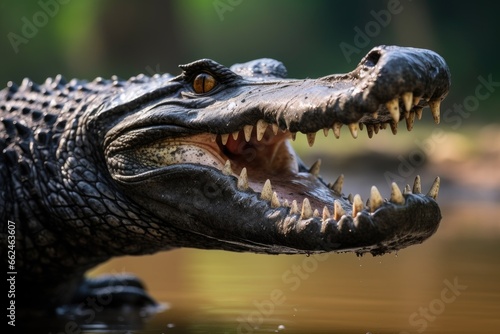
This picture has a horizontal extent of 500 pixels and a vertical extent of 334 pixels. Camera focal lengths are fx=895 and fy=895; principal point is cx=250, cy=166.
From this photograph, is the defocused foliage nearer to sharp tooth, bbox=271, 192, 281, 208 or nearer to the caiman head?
the caiman head

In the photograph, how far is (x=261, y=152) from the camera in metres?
4.62

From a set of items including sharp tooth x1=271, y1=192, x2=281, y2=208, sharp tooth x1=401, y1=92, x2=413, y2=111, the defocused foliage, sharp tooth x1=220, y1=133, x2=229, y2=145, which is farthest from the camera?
the defocused foliage

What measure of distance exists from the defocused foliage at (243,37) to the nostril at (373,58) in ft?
54.1

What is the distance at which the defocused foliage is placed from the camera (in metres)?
22.0

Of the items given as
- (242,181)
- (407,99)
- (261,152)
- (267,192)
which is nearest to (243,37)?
(261,152)

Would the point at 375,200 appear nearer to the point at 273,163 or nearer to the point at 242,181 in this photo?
the point at 242,181

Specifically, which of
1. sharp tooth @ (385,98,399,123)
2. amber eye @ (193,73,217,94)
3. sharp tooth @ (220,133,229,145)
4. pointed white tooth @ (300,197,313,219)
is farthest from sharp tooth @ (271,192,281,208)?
amber eye @ (193,73,217,94)

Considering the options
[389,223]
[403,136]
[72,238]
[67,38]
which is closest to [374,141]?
[403,136]

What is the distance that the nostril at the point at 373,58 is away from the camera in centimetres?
353

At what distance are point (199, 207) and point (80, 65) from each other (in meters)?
22.2

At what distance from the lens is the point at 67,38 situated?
27.4 m

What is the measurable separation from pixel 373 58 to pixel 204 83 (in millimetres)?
1132

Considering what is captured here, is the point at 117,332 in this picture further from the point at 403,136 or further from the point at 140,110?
the point at 403,136

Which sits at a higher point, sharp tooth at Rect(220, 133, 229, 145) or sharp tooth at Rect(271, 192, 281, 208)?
sharp tooth at Rect(220, 133, 229, 145)
